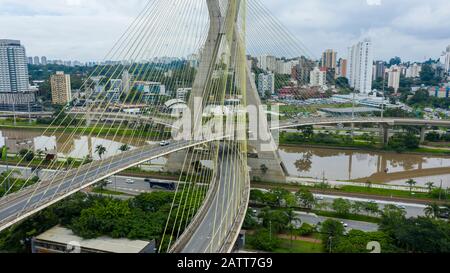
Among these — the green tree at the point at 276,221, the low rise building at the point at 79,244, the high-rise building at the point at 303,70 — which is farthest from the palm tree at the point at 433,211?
the high-rise building at the point at 303,70

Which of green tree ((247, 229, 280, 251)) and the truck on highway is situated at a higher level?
green tree ((247, 229, 280, 251))

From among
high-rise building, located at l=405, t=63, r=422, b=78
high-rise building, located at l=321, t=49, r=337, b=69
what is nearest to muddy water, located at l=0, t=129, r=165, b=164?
high-rise building, located at l=321, t=49, r=337, b=69

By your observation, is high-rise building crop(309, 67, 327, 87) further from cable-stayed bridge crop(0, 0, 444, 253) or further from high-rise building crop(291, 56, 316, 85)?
cable-stayed bridge crop(0, 0, 444, 253)

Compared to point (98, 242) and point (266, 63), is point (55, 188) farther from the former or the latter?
point (266, 63)

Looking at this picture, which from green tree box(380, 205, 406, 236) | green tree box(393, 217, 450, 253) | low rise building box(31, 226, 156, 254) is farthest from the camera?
green tree box(380, 205, 406, 236)

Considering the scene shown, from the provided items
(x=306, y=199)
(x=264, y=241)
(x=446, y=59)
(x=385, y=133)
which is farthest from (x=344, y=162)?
(x=446, y=59)
